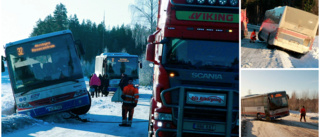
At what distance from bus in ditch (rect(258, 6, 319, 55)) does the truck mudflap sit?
227cm

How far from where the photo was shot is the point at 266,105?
394 cm

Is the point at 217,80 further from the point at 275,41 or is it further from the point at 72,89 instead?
the point at 72,89

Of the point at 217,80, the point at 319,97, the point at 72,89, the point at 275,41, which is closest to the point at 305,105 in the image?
the point at 319,97

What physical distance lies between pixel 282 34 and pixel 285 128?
7.22 feet

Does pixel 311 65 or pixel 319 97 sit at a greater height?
pixel 311 65

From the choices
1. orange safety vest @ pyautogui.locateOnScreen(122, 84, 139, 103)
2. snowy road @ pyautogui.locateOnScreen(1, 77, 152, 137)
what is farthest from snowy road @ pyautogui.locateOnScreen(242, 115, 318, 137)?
orange safety vest @ pyautogui.locateOnScreen(122, 84, 139, 103)

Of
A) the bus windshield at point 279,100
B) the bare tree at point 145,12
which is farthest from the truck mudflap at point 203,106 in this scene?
the bare tree at point 145,12

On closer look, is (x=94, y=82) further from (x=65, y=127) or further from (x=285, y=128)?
(x=285, y=128)

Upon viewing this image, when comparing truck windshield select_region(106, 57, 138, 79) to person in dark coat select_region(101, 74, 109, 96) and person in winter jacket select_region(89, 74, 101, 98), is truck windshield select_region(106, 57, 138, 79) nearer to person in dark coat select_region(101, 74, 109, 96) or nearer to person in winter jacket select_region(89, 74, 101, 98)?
person in dark coat select_region(101, 74, 109, 96)

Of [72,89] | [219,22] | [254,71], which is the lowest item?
[72,89]

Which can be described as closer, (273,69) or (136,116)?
(273,69)

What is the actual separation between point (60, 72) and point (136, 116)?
3456mm

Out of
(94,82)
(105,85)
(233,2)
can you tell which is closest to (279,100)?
(233,2)

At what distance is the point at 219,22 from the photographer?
8.82 metres
